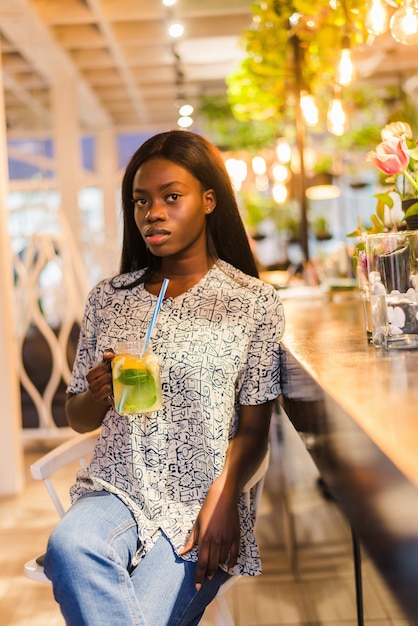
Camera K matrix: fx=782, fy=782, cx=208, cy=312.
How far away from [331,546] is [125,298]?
1.70m

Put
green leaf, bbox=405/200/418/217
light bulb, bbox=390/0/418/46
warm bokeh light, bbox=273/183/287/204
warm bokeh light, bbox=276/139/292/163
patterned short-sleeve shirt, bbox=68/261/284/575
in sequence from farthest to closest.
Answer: warm bokeh light, bbox=273/183/287/204 < warm bokeh light, bbox=276/139/292/163 < light bulb, bbox=390/0/418/46 < green leaf, bbox=405/200/418/217 < patterned short-sleeve shirt, bbox=68/261/284/575

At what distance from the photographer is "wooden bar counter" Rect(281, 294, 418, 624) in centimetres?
76

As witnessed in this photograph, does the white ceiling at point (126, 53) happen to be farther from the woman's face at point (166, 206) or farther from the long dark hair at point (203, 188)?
the woman's face at point (166, 206)

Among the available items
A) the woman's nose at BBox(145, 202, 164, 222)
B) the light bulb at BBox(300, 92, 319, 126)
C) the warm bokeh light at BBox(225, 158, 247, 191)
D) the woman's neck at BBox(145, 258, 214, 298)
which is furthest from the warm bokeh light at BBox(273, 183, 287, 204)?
the woman's nose at BBox(145, 202, 164, 222)

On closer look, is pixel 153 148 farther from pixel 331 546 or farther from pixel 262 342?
pixel 331 546

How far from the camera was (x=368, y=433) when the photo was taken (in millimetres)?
844

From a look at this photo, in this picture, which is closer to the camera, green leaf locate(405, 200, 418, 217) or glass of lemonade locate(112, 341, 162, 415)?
glass of lemonade locate(112, 341, 162, 415)

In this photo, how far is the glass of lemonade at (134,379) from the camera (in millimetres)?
1460

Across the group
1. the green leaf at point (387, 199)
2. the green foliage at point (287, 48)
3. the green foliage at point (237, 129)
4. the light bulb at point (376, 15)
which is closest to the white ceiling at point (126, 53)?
the green foliage at point (237, 129)

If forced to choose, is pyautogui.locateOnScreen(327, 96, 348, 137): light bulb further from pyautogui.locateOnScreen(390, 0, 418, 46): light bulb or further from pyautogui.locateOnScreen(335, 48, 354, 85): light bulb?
pyautogui.locateOnScreen(390, 0, 418, 46): light bulb

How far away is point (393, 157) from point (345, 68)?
1726 mm

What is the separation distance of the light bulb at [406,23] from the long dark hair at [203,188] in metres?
0.79

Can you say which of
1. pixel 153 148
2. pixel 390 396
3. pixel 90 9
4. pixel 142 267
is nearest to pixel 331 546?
pixel 142 267

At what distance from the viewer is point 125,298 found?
70.6 inches
